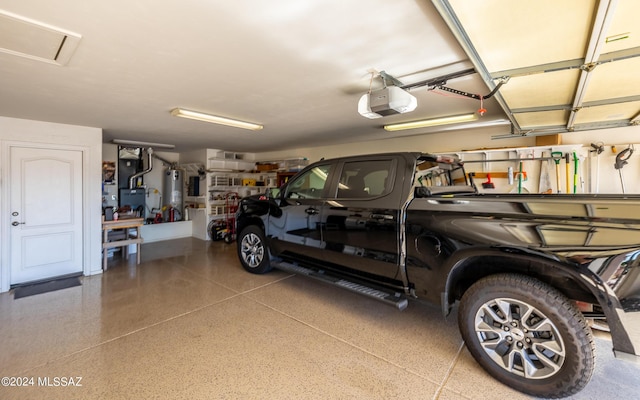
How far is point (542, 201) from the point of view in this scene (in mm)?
1854

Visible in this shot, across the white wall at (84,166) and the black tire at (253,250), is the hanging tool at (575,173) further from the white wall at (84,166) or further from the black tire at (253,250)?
the white wall at (84,166)

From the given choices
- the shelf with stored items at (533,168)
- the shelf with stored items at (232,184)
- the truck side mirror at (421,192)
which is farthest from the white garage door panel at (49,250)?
the shelf with stored items at (533,168)

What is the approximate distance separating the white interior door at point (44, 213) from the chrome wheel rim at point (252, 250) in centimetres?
272

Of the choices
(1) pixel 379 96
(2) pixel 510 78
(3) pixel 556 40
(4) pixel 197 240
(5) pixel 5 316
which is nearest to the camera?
(3) pixel 556 40

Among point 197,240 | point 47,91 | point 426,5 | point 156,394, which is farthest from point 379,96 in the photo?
point 197,240

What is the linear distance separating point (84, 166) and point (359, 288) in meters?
4.85

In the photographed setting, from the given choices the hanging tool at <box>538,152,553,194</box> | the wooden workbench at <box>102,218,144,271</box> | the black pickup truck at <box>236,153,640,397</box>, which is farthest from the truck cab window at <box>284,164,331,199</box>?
the wooden workbench at <box>102,218,144,271</box>

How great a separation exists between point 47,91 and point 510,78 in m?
4.49

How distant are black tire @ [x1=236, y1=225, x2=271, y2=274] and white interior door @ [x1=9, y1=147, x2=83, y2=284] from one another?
2702 mm

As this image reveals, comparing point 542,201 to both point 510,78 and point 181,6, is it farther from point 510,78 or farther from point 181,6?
point 181,6

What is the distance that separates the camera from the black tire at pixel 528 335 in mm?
1674

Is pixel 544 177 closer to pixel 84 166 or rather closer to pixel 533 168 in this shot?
pixel 533 168

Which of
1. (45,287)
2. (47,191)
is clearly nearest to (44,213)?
(47,191)

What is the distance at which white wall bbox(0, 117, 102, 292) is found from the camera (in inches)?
151
